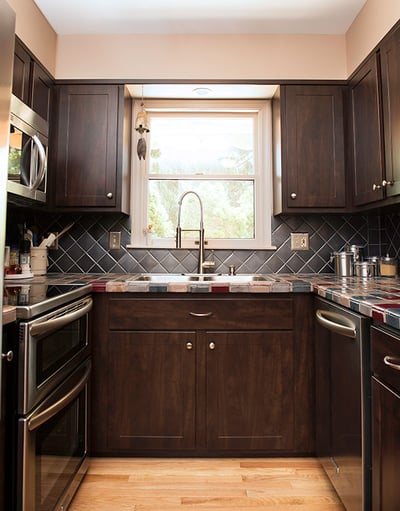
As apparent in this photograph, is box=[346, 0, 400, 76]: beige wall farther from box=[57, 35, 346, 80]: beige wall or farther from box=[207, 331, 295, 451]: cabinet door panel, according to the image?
box=[207, 331, 295, 451]: cabinet door panel

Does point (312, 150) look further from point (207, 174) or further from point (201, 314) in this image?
point (201, 314)

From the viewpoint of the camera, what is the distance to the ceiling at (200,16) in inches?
76.6

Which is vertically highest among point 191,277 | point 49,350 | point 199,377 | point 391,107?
point 391,107

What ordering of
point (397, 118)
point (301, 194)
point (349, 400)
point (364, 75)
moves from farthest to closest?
point (301, 194)
point (364, 75)
point (397, 118)
point (349, 400)

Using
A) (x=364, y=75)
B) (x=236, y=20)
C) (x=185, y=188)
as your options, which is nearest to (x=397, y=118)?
(x=364, y=75)

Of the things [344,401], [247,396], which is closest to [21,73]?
[247,396]

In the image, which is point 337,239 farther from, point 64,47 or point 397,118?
point 64,47

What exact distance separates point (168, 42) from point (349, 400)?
2.31m

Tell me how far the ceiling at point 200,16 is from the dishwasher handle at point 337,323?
1.80 meters

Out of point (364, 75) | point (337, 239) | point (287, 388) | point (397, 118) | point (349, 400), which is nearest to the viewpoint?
point (349, 400)

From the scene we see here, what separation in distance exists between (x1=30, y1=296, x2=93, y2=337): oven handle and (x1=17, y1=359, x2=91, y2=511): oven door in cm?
24

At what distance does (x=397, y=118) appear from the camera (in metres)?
1.58

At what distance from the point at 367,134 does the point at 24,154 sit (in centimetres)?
179

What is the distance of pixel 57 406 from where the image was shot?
119 centimetres
